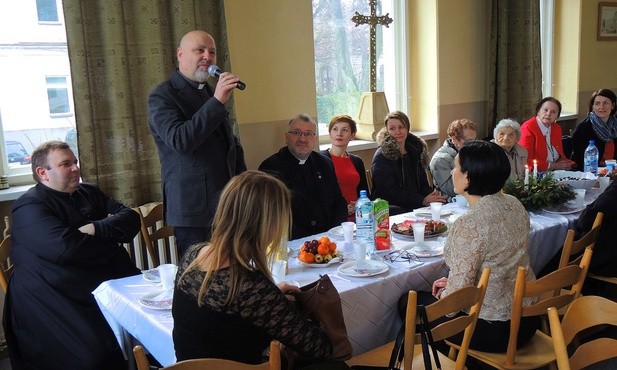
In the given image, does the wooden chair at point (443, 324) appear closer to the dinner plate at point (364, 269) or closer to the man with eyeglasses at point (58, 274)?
the dinner plate at point (364, 269)

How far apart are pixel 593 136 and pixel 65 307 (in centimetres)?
431

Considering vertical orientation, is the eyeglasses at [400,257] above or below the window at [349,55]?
below

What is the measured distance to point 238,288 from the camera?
4.65 ft

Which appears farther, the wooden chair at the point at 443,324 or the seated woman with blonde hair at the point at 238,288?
the wooden chair at the point at 443,324

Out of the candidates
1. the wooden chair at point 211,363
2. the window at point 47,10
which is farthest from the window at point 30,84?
the wooden chair at point 211,363

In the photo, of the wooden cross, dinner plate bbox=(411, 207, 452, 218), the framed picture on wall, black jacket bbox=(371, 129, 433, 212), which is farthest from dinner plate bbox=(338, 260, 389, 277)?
the framed picture on wall

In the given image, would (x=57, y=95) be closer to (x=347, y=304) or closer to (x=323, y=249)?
(x=323, y=249)

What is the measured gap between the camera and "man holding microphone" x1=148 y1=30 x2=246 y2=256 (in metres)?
2.26

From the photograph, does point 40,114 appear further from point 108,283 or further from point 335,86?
point 335,86

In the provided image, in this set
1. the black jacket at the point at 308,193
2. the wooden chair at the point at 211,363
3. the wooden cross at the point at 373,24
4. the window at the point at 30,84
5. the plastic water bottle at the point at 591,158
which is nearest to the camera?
the wooden chair at the point at 211,363

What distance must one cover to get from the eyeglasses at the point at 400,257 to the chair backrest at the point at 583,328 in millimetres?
727

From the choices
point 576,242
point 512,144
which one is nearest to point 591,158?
point 512,144

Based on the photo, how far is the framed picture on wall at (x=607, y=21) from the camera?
6.18 meters

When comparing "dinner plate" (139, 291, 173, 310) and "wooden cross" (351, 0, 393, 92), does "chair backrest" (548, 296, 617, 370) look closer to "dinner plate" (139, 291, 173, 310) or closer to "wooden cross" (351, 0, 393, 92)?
"dinner plate" (139, 291, 173, 310)
